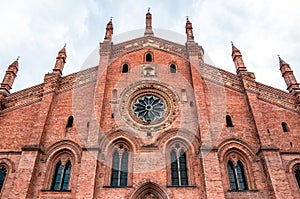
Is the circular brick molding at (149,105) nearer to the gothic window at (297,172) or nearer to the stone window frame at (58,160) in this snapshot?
the stone window frame at (58,160)

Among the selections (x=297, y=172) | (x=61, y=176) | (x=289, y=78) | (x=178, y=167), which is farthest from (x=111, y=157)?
(x=289, y=78)

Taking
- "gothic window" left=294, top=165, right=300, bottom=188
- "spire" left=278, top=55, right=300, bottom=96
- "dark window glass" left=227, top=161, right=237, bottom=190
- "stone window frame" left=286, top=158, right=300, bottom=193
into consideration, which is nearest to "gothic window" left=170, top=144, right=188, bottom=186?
"dark window glass" left=227, top=161, right=237, bottom=190

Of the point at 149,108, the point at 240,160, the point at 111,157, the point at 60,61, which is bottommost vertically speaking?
the point at 240,160

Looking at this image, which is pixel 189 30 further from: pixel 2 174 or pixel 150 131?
pixel 2 174

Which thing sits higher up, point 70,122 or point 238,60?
point 238,60

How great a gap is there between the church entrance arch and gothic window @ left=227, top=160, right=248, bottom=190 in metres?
3.13

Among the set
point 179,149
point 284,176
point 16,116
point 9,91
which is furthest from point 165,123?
point 9,91

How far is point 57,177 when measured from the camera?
13.2 meters

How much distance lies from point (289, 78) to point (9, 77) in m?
16.4

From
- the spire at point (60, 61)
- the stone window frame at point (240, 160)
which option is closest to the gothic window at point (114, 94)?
the spire at point (60, 61)

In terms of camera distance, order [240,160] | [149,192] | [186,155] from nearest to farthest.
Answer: [149,192] → [240,160] → [186,155]

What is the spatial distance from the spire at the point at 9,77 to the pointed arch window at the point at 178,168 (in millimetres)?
9982

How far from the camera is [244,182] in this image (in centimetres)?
1302

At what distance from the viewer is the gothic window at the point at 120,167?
12914 millimetres
